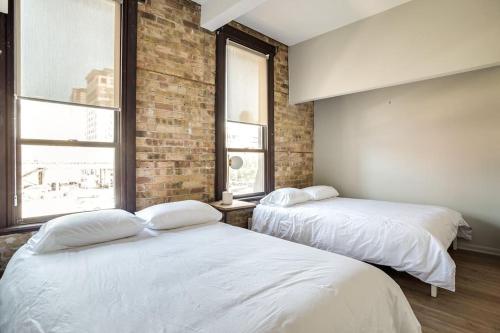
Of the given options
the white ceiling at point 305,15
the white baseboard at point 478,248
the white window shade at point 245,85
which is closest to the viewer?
the white ceiling at point 305,15

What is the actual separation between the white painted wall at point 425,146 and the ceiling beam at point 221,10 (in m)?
2.53

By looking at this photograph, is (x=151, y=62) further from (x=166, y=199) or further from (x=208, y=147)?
(x=166, y=199)

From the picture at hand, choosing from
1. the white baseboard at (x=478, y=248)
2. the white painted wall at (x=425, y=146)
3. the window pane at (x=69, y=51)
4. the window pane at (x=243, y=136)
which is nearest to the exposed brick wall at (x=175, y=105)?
the window pane at (x=69, y=51)

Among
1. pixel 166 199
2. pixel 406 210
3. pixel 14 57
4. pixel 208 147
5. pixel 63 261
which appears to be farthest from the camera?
pixel 208 147

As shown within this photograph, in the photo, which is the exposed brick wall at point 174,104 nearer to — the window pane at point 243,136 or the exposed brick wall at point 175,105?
the exposed brick wall at point 175,105

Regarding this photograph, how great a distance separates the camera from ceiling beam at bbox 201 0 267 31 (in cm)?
259

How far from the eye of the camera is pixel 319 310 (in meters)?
1.07

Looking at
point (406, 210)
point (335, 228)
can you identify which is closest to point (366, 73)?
point (406, 210)

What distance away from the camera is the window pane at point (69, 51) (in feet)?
6.69

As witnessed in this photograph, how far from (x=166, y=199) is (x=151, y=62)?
1442 mm

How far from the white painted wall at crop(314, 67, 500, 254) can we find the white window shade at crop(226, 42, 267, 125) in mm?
1469

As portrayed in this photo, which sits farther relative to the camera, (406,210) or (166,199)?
(406,210)

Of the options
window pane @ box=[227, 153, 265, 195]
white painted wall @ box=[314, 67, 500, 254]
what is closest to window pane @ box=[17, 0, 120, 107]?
window pane @ box=[227, 153, 265, 195]

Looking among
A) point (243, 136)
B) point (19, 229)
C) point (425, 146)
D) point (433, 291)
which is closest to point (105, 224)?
point (19, 229)
